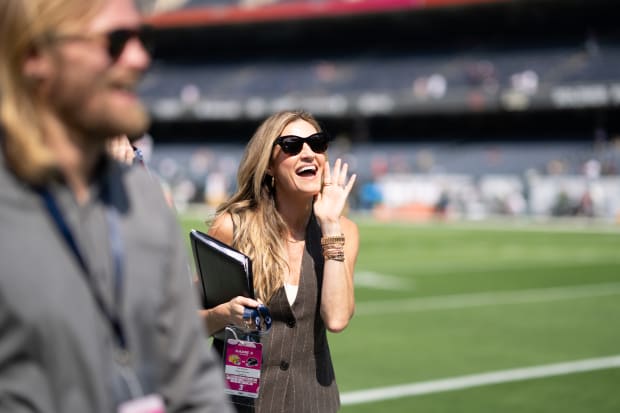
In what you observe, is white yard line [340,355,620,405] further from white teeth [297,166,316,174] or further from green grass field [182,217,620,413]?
white teeth [297,166,316,174]

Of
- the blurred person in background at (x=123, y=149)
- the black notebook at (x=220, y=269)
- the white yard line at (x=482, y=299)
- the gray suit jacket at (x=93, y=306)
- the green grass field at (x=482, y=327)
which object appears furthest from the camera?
the white yard line at (x=482, y=299)

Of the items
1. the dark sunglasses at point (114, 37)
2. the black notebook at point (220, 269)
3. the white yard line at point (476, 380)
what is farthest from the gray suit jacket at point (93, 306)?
the white yard line at point (476, 380)

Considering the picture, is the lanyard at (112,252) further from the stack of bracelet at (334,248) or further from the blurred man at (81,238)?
the stack of bracelet at (334,248)

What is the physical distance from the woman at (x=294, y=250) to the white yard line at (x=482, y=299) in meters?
8.32

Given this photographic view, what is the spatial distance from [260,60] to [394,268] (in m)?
33.9

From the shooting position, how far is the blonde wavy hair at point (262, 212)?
12.8 ft

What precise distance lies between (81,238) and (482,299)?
495 inches

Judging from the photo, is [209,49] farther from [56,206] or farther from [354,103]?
[56,206]

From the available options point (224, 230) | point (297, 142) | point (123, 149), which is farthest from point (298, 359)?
point (123, 149)

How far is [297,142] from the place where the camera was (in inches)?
160

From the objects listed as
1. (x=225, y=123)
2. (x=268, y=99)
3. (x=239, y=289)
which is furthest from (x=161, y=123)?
(x=239, y=289)

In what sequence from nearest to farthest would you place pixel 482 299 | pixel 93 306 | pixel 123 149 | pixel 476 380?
pixel 93 306, pixel 123 149, pixel 476 380, pixel 482 299

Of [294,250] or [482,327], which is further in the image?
[482,327]

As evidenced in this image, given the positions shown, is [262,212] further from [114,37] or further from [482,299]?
[482,299]
